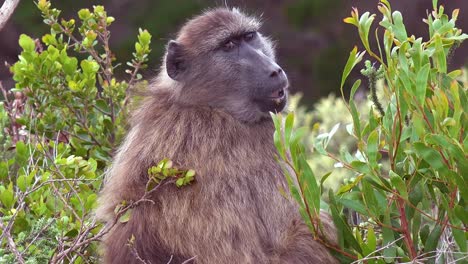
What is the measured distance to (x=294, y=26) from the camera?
15.4m

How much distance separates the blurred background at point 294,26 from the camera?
1355 cm

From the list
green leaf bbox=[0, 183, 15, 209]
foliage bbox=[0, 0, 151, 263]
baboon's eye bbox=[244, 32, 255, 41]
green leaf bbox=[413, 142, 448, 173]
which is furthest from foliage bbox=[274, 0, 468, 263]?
green leaf bbox=[0, 183, 15, 209]

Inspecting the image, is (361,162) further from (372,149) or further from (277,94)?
(277,94)

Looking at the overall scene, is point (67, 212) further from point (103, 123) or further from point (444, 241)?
point (444, 241)

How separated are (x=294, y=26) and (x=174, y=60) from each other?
11010 mm

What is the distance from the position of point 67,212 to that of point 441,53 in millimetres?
1741

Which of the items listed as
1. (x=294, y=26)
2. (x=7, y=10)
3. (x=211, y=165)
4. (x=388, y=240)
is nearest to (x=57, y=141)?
(x=7, y=10)

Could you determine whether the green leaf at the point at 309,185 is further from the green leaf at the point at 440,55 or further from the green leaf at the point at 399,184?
the green leaf at the point at 440,55

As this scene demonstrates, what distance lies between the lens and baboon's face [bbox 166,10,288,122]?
13.8 ft

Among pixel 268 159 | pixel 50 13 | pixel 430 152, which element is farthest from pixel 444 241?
pixel 50 13

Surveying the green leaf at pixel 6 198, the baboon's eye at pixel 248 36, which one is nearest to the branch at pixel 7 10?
the green leaf at pixel 6 198

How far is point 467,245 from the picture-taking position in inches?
135

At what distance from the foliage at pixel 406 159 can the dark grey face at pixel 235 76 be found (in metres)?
0.58

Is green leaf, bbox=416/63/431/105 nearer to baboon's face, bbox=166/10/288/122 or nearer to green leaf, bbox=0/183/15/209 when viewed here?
baboon's face, bbox=166/10/288/122
